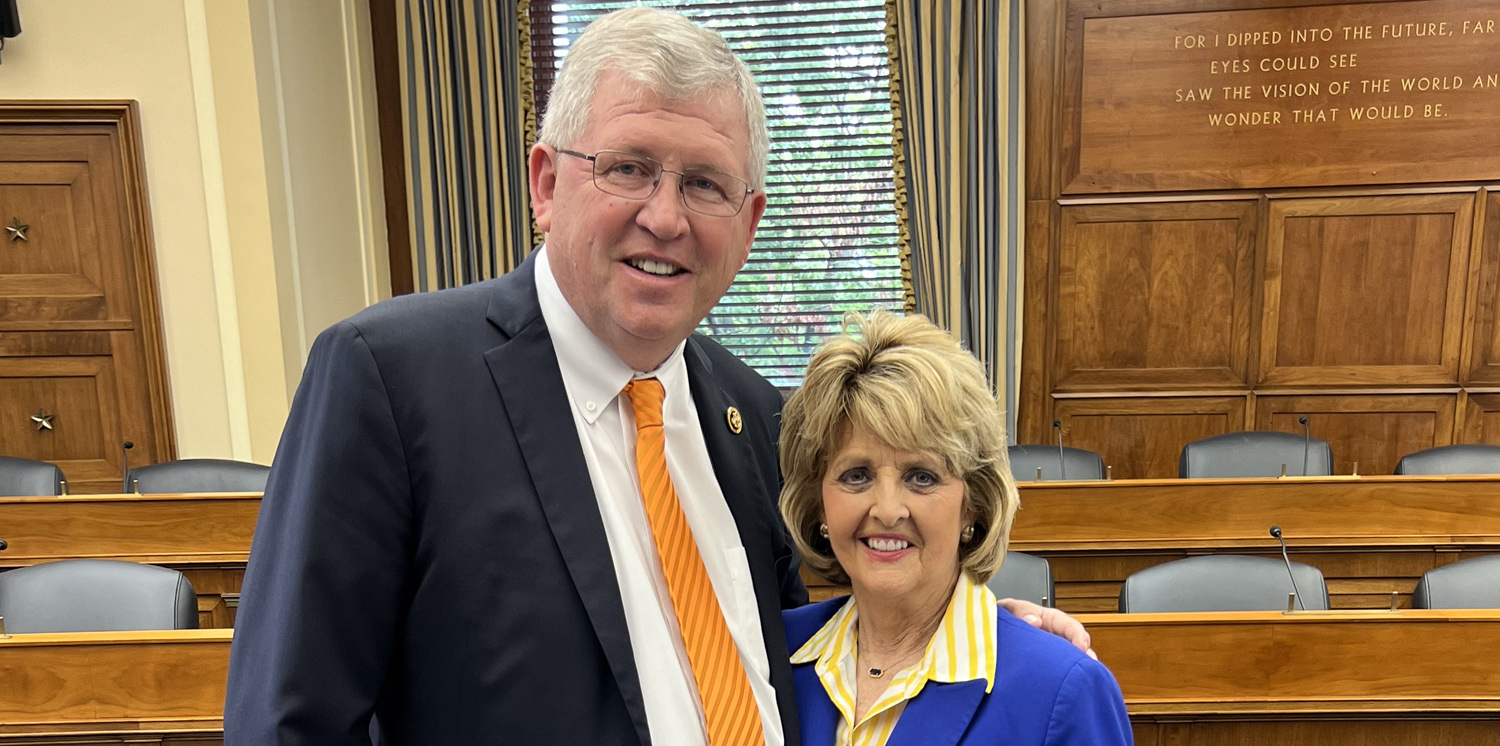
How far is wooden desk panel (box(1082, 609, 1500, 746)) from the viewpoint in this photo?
2111 mm

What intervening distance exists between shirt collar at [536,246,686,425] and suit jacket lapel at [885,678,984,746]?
616 mm

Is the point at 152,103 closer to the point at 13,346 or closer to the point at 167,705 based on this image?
the point at 13,346

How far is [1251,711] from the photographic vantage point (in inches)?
84.0

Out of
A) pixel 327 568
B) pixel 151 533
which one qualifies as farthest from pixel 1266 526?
pixel 151 533

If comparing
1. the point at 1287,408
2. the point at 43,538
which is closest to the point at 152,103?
the point at 43,538

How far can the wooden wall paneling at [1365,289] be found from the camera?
5.19 metres

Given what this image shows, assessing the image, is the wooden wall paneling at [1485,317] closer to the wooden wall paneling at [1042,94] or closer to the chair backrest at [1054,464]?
the wooden wall paneling at [1042,94]

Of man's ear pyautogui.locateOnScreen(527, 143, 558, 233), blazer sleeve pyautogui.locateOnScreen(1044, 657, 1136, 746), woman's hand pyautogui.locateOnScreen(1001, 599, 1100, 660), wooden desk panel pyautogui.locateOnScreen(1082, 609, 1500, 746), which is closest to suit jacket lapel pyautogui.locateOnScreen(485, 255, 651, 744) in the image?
man's ear pyautogui.locateOnScreen(527, 143, 558, 233)

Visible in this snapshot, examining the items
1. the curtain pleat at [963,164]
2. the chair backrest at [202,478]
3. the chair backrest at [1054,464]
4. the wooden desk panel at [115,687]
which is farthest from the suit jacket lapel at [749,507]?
the curtain pleat at [963,164]

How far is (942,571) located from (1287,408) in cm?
500

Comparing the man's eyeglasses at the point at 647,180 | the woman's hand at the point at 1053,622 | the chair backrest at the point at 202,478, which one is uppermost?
the man's eyeglasses at the point at 647,180

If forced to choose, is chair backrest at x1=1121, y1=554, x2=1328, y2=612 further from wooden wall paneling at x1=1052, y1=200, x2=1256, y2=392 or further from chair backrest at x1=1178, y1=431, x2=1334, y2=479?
wooden wall paneling at x1=1052, y1=200, x2=1256, y2=392

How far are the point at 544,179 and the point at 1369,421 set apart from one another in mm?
5798

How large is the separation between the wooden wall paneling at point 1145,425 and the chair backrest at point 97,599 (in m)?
4.61
